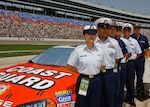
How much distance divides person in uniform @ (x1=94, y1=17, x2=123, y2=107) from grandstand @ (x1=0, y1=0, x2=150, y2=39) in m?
37.9

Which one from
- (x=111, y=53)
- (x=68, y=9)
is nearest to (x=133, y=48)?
(x=111, y=53)

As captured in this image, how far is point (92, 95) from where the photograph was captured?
365cm

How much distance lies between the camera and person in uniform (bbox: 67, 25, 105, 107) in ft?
11.8

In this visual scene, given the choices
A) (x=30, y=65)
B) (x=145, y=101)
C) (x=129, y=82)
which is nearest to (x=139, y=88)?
(x=145, y=101)

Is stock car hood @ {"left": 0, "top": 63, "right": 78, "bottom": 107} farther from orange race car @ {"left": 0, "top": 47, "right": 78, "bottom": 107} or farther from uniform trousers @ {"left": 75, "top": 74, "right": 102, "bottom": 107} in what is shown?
uniform trousers @ {"left": 75, "top": 74, "right": 102, "bottom": 107}

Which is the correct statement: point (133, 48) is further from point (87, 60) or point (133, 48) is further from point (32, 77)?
point (87, 60)

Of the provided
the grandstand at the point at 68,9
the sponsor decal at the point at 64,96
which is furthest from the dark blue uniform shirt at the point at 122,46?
→ the grandstand at the point at 68,9

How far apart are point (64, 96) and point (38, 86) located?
448mm

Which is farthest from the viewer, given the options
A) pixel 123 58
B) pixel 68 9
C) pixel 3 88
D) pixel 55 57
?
pixel 68 9

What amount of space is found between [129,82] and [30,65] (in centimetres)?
227

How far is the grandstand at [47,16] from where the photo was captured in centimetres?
4517

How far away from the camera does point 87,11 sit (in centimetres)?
8231

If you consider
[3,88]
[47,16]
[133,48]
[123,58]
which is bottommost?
[3,88]

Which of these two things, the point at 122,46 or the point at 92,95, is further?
the point at 122,46
